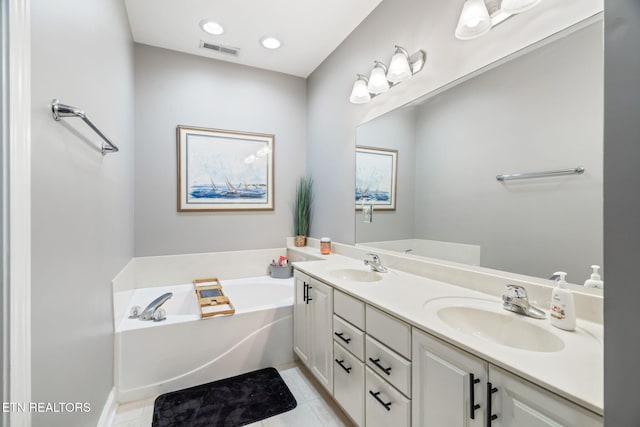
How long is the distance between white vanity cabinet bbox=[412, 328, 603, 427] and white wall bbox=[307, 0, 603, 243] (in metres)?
1.30

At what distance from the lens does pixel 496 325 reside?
1132 millimetres

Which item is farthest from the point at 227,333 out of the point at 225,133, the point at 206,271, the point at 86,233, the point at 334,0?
the point at 334,0

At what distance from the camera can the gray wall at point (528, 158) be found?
1.04 m

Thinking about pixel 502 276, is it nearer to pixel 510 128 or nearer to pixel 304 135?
pixel 510 128

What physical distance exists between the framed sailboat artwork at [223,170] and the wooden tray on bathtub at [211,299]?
0.73 metres

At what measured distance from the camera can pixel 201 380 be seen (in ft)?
6.48

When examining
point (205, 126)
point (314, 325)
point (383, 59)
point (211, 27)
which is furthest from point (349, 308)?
point (211, 27)

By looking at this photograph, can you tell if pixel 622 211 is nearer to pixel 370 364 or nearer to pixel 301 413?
pixel 370 364

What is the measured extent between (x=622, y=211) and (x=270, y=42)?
275 cm

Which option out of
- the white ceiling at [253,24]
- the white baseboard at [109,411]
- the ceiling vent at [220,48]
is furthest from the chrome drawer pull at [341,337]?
the ceiling vent at [220,48]

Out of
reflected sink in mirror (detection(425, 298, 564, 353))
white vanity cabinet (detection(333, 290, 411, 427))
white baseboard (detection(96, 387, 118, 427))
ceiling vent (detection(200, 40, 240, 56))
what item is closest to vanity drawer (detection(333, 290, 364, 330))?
white vanity cabinet (detection(333, 290, 411, 427))

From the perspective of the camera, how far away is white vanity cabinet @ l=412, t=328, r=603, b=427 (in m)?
0.68

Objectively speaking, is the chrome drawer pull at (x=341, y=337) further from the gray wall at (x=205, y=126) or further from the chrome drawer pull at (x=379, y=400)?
the gray wall at (x=205, y=126)

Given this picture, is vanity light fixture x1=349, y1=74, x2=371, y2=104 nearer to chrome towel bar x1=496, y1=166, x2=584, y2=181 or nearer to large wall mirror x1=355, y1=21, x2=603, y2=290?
large wall mirror x1=355, y1=21, x2=603, y2=290
